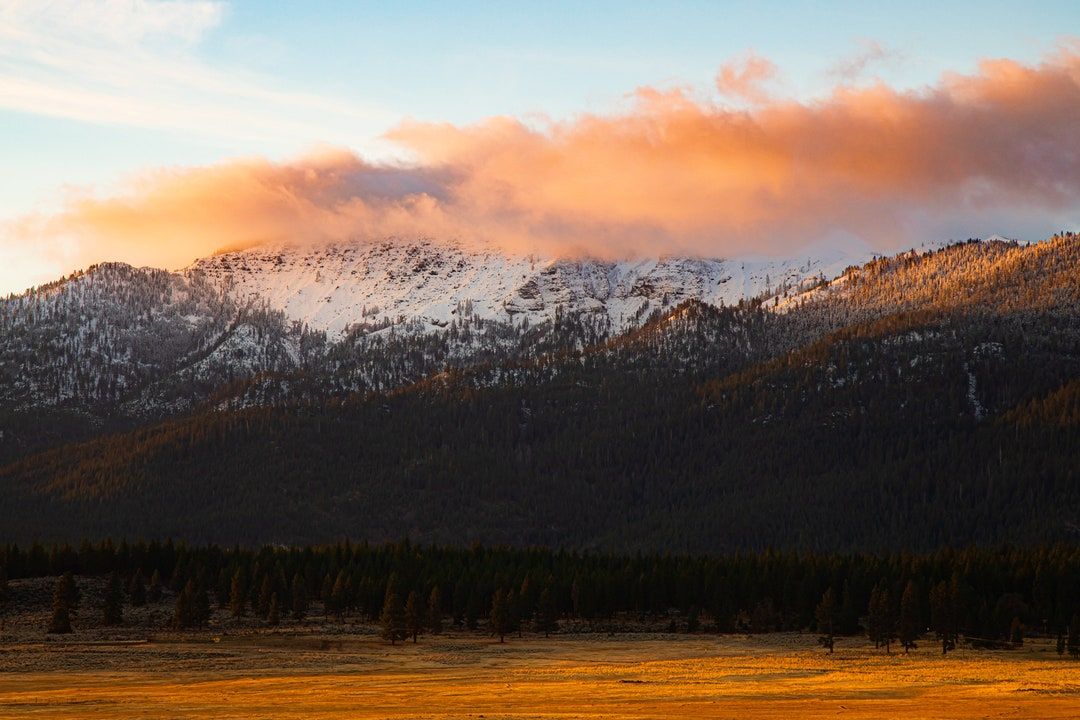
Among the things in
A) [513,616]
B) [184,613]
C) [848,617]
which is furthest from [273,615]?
[848,617]

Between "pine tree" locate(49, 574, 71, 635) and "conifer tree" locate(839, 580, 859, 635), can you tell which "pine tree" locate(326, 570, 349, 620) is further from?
"conifer tree" locate(839, 580, 859, 635)

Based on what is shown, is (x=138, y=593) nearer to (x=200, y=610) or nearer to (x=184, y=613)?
(x=200, y=610)

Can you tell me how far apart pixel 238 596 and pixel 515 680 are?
6394 centimetres

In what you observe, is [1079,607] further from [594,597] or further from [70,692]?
[70,692]

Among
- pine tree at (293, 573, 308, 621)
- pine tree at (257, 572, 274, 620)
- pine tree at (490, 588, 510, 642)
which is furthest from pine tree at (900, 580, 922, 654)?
pine tree at (257, 572, 274, 620)

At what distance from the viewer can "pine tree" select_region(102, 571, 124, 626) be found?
14500 cm

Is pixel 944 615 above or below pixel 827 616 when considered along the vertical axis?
above

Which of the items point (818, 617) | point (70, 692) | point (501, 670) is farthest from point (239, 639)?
point (818, 617)

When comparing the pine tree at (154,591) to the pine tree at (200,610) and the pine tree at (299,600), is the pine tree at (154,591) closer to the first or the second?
the pine tree at (299,600)

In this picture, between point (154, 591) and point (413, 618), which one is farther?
point (154, 591)

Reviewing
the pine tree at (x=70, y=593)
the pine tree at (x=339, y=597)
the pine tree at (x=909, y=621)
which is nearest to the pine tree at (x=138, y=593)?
the pine tree at (x=70, y=593)

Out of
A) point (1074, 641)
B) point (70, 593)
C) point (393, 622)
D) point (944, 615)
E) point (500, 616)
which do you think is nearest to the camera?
point (1074, 641)

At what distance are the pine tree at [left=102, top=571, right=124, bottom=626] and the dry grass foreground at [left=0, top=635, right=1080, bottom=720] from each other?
18.1 metres

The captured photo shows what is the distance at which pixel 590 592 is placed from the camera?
16588 cm
